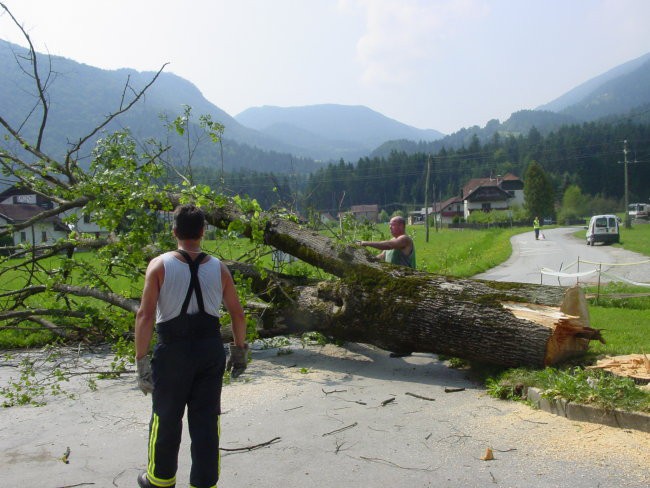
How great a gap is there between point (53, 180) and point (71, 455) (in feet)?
19.4

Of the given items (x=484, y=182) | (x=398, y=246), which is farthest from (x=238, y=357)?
(x=484, y=182)

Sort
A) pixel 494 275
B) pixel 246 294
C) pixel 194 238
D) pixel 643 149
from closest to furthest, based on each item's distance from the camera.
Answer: pixel 194 238 → pixel 246 294 → pixel 494 275 → pixel 643 149

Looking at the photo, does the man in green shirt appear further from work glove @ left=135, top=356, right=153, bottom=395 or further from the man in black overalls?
work glove @ left=135, top=356, right=153, bottom=395

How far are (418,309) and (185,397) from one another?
3431 millimetres

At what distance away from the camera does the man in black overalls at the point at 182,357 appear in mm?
3293

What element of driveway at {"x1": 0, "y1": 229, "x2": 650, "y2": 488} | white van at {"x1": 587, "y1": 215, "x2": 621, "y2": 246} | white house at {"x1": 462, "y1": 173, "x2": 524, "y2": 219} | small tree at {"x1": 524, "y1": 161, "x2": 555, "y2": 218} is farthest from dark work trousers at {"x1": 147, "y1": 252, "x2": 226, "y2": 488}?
white house at {"x1": 462, "y1": 173, "x2": 524, "y2": 219}

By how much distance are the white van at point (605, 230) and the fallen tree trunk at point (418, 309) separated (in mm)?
30301

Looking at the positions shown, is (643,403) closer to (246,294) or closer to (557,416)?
(557,416)

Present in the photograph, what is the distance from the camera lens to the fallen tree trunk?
5.74 meters

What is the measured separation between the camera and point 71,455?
4391 millimetres

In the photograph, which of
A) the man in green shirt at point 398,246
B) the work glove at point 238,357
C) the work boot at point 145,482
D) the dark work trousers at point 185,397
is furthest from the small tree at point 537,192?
the work boot at point 145,482

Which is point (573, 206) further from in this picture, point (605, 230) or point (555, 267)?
point (555, 267)

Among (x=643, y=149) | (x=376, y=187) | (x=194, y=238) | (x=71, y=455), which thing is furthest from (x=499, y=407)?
(x=643, y=149)

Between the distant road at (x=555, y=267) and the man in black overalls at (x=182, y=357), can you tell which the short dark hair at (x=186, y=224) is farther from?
the distant road at (x=555, y=267)
